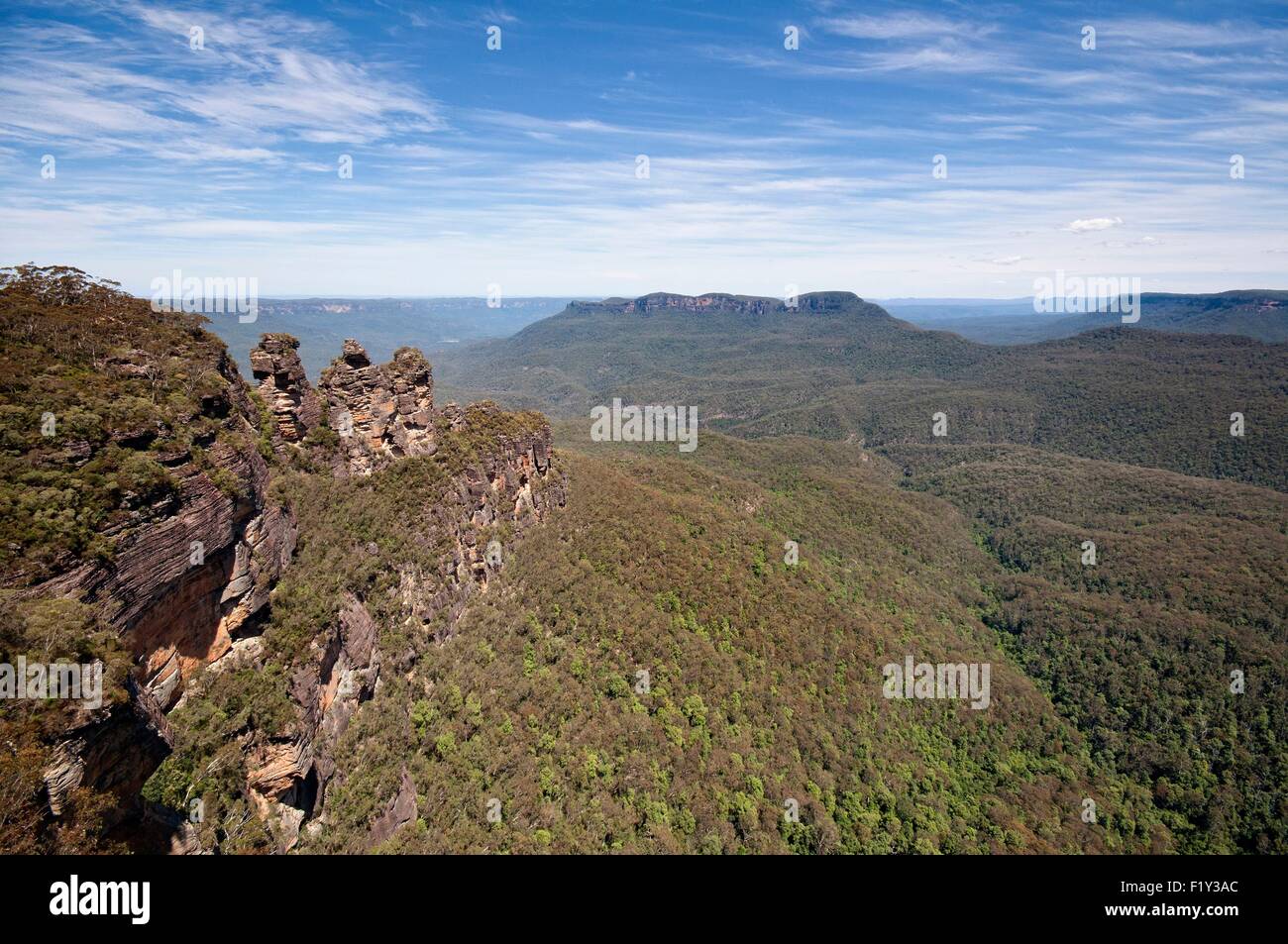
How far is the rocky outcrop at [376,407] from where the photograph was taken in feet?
136

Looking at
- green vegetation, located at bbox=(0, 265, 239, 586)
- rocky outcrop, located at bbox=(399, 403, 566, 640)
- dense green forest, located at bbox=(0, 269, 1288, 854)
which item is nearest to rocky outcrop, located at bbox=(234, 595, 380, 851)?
dense green forest, located at bbox=(0, 269, 1288, 854)

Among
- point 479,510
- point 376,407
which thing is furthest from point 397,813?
point 376,407

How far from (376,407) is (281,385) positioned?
689 cm

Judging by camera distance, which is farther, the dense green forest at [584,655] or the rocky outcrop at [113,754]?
the dense green forest at [584,655]

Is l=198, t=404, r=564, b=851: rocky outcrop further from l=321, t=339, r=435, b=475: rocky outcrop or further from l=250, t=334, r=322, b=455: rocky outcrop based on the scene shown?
l=250, t=334, r=322, b=455: rocky outcrop

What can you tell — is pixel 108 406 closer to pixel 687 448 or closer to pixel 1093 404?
pixel 687 448

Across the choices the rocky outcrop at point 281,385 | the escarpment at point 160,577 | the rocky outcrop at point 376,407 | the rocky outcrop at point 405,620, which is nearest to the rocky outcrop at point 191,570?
the escarpment at point 160,577

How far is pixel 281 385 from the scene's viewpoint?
37312 mm

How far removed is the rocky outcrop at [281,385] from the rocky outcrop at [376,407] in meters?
3.02

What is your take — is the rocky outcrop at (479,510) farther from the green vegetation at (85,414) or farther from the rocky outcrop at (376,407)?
the green vegetation at (85,414)

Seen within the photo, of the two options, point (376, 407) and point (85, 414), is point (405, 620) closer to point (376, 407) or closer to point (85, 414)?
point (376, 407)

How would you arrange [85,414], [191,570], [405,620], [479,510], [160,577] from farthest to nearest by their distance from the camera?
1. [479,510]
2. [405,620]
3. [191,570]
4. [85,414]
5. [160,577]

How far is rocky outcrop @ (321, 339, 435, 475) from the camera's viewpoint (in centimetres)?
4141
